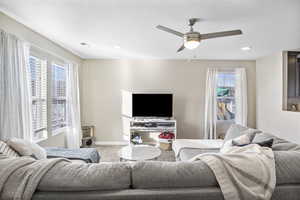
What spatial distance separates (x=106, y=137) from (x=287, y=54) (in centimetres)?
492

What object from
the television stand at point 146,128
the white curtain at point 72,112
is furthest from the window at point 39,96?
the television stand at point 146,128

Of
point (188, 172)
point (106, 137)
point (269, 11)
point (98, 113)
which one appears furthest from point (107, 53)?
point (188, 172)

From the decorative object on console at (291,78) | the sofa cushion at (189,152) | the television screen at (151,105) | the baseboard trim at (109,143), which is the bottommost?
the baseboard trim at (109,143)

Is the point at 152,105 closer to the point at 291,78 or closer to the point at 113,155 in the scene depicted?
the point at 113,155

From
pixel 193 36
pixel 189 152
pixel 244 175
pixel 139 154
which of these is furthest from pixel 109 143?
pixel 244 175

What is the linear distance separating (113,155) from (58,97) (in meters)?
1.79

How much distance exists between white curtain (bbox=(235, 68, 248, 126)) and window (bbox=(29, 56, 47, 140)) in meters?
4.70

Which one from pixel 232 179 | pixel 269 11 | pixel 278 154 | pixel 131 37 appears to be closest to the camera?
pixel 232 179

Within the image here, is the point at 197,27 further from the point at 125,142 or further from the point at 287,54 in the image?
the point at 125,142

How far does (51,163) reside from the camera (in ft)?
3.76

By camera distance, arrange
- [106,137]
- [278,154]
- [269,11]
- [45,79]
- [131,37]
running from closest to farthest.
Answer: [278,154], [269,11], [131,37], [45,79], [106,137]

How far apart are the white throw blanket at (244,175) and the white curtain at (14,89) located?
2.36 metres

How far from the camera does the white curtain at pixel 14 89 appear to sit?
2.12 metres

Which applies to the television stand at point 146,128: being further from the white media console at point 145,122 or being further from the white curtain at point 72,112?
the white curtain at point 72,112
